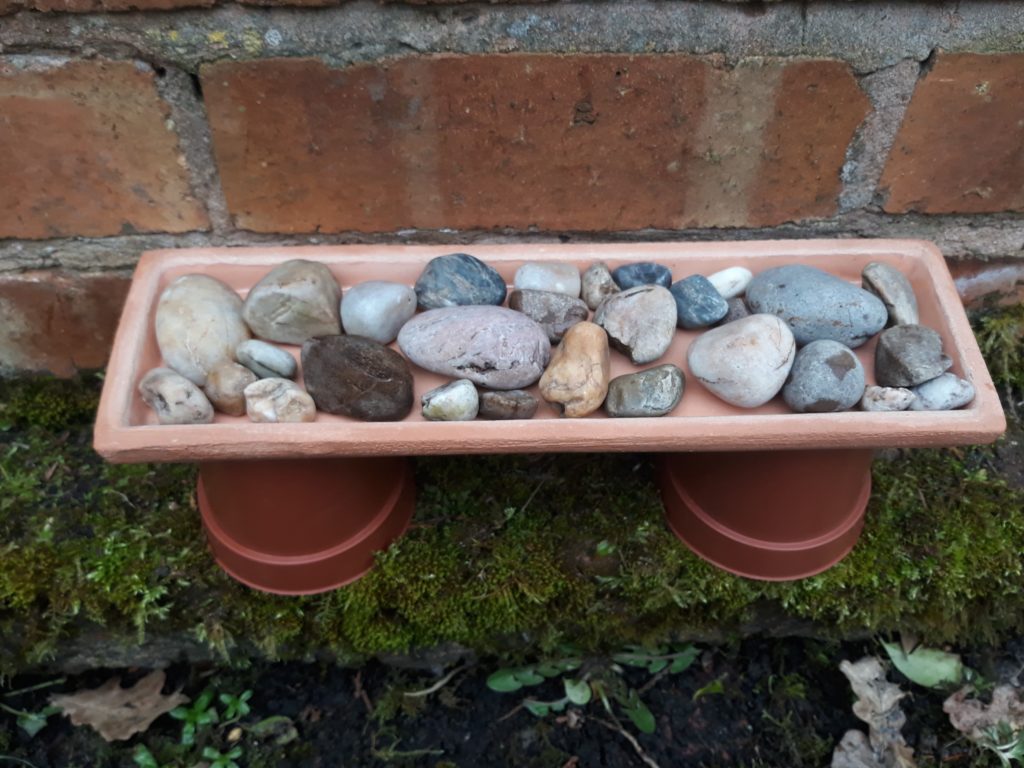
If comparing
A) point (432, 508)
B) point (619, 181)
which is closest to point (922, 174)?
point (619, 181)

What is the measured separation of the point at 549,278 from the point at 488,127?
6.9 inches

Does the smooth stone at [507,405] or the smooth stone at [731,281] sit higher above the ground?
the smooth stone at [731,281]

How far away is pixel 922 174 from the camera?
96 centimetres

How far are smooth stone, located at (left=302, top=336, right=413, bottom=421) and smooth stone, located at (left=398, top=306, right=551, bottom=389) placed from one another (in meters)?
0.03

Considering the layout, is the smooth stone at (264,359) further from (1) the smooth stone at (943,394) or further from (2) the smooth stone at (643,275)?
(1) the smooth stone at (943,394)

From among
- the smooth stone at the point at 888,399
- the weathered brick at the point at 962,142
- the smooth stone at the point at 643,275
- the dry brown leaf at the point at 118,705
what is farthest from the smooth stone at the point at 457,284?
the dry brown leaf at the point at 118,705

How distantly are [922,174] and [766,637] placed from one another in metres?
0.59

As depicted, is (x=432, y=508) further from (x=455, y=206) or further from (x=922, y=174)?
(x=922, y=174)

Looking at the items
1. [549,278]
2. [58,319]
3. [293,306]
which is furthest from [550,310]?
[58,319]

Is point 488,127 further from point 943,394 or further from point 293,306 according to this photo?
point 943,394

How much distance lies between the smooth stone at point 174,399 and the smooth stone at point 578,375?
0.31 m

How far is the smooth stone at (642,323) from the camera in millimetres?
822

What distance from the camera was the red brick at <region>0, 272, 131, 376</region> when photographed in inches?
39.9

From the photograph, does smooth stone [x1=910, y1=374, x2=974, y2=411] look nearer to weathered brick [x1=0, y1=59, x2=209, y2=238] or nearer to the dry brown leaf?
weathered brick [x1=0, y1=59, x2=209, y2=238]
